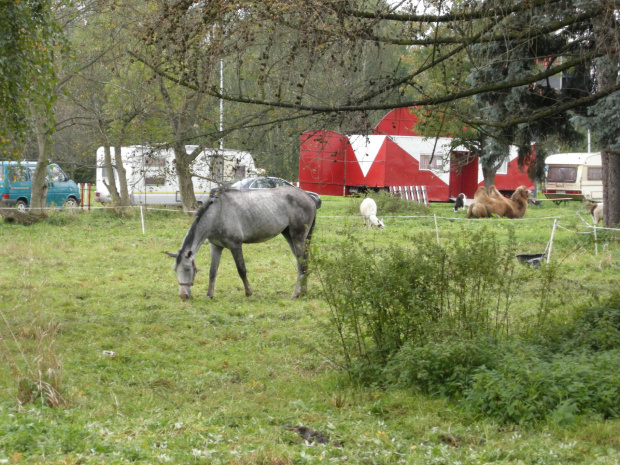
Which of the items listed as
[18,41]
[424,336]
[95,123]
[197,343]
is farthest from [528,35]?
[95,123]

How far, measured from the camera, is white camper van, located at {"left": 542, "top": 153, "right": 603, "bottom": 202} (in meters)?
35.2

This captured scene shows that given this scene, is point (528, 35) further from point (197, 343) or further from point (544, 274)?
point (197, 343)

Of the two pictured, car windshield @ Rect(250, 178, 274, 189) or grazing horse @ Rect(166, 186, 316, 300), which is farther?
car windshield @ Rect(250, 178, 274, 189)

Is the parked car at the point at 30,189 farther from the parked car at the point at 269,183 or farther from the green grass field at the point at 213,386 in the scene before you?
the green grass field at the point at 213,386

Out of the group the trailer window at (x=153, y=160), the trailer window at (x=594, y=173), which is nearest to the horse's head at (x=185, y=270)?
the trailer window at (x=153, y=160)

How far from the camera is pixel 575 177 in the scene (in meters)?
36.6

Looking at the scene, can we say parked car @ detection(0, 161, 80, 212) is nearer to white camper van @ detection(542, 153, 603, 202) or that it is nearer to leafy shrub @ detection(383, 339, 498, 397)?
leafy shrub @ detection(383, 339, 498, 397)

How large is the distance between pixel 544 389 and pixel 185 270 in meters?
7.05

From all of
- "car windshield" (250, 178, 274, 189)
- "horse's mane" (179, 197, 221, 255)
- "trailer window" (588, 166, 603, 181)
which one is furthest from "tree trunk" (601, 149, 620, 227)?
"trailer window" (588, 166, 603, 181)

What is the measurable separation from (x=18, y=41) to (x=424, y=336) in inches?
242

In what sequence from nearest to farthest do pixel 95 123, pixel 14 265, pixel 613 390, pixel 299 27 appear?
1. pixel 613 390
2. pixel 299 27
3. pixel 14 265
4. pixel 95 123

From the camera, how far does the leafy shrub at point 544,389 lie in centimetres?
560

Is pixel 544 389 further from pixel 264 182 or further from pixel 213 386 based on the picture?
pixel 264 182

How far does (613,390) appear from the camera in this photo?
5.64 m
